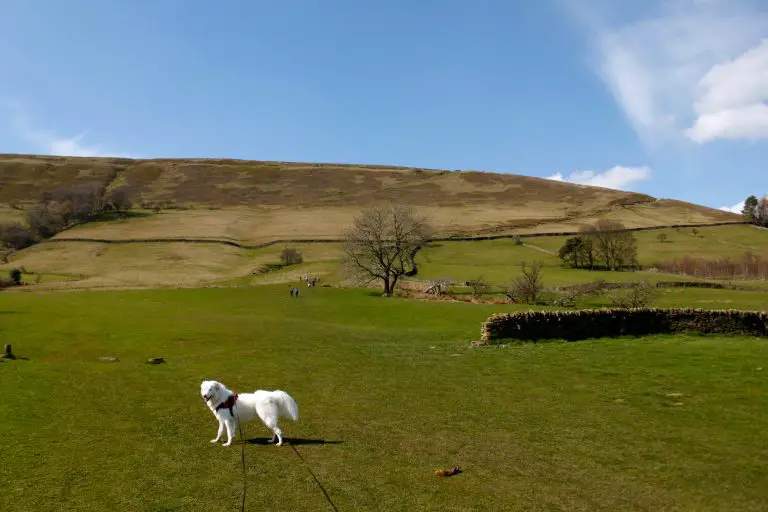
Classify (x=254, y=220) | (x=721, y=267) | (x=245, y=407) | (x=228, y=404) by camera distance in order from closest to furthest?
(x=228, y=404)
(x=245, y=407)
(x=721, y=267)
(x=254, y=220)

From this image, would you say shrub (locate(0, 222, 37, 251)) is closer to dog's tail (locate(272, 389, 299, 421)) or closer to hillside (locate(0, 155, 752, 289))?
hillside (locate(0, 155, 752, 289))

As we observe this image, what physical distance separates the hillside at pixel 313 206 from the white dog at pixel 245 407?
111 metres

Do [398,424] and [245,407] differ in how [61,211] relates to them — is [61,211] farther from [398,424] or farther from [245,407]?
[398,424]

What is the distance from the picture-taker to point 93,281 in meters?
83.1

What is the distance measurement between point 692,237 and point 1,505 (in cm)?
13757

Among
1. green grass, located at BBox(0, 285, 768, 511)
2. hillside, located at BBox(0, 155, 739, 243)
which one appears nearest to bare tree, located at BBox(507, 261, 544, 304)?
green grass, located at BBox(0, 285, 768, 511)

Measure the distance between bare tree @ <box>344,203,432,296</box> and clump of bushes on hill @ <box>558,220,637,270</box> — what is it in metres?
39.1

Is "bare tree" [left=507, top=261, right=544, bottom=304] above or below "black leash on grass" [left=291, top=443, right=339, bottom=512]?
above

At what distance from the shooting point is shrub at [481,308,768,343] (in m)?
31.2

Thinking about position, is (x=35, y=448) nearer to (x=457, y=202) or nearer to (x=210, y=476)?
(x=210, y=476)

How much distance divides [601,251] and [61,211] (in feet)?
392

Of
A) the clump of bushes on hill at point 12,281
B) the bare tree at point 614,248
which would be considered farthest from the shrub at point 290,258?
the bare tree at point 614,248

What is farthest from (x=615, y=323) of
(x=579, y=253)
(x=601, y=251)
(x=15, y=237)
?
(x=15, y=237)

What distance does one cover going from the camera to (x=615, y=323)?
32906 mm
